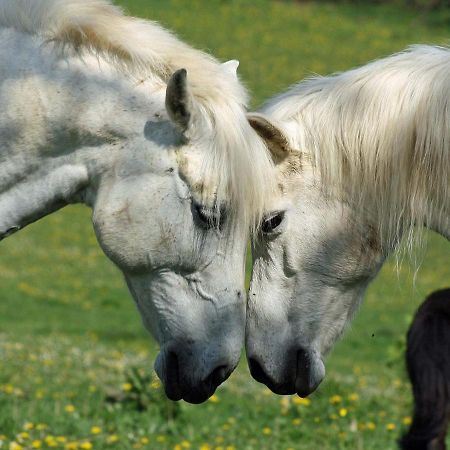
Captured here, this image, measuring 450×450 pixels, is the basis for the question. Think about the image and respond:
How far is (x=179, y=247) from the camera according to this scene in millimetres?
3928

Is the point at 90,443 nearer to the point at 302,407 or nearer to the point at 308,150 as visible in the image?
the point at 302,407

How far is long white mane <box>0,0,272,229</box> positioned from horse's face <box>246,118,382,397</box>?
0.62m

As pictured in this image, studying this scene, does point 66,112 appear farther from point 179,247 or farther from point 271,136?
point 271,136

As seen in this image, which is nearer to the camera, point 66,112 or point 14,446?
point 66,112

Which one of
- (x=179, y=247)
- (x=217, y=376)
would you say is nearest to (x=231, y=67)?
(x=179, y=247)

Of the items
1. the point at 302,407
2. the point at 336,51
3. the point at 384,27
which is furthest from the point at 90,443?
the point at 384,27

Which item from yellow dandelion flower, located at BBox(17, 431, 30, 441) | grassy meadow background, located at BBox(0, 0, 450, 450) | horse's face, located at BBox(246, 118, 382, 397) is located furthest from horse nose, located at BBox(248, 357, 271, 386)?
yellow dandelion flower, located at BBox(17, 431, 30, 441)

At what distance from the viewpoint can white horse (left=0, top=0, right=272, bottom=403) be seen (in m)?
3.90

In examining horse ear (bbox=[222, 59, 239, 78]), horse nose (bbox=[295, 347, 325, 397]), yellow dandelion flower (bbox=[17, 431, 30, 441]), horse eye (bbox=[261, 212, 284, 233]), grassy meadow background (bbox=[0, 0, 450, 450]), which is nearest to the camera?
horse ear (bbox=[222, 59, 239, 78])

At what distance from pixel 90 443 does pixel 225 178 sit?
99.9 inches

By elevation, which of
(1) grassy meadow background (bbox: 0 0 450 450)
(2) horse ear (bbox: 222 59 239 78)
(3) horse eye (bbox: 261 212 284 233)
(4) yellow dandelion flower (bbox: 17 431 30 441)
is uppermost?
(2) horse ear (bbox: 222 59 239 78)

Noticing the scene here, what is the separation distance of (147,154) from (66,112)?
1.23ft

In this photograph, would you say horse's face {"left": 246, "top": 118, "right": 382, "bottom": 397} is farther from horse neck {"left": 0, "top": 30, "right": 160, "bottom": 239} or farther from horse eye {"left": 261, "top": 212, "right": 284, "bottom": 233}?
horse neck {"left": 0, "top": 30, "right": 160, "bottom": 239}

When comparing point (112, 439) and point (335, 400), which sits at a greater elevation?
point (112, 439)
